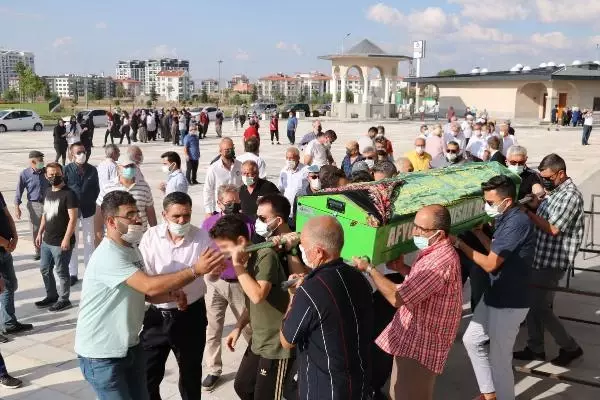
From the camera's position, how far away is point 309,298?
283 centimetres

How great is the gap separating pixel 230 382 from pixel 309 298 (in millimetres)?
2543

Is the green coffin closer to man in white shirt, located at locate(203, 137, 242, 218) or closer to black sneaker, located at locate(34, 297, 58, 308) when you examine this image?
man in white shirt, located at locate(203, 137, 242, 218)

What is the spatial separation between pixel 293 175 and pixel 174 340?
12.9ft

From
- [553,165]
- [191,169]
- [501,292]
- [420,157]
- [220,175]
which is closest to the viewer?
[501,292]

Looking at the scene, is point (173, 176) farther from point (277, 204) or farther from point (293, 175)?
point (277, 204)

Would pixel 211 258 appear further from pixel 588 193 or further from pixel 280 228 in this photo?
pixel 588 193

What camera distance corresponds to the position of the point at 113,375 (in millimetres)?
3266

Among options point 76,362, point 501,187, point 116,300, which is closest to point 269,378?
point 116,300

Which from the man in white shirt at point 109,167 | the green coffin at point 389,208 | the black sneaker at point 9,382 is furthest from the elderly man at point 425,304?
the man in white shirt at point 109,167

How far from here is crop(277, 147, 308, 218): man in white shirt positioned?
7508 mm

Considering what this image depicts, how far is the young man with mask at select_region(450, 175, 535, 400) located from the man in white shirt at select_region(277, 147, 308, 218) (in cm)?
351

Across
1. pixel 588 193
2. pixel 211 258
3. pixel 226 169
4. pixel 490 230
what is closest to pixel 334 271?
pixel 211 258

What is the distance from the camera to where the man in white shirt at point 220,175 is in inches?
285

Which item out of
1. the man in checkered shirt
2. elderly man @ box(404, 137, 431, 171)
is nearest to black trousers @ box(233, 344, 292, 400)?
the man in checkered shirt
